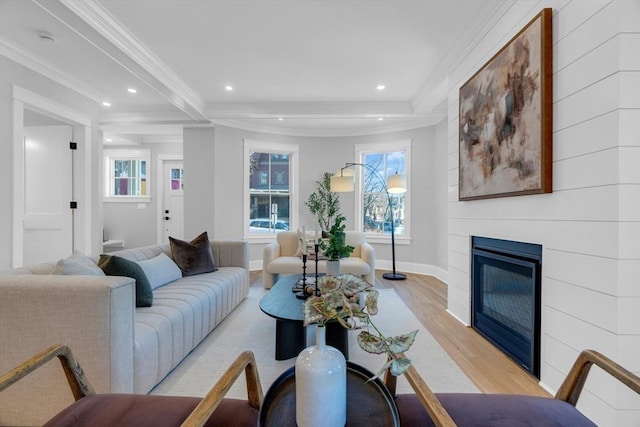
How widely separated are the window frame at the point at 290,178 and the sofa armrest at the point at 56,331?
13.4 feet

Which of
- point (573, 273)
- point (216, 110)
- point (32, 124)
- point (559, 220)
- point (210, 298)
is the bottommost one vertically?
point (210, 298)

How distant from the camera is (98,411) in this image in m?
1.04

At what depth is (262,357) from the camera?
7.41 ft

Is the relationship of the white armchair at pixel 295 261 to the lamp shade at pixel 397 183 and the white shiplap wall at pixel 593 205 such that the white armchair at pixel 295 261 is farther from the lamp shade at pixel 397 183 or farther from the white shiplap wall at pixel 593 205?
the white shiplap wall at pixel 593 205

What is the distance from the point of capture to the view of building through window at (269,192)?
580cm

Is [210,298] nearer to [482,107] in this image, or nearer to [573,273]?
[573,273]

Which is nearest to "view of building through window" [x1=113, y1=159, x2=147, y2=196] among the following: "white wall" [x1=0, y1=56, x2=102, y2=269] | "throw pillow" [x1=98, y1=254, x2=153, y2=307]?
"white wall" [x1=0, y1=56, x2=102, y2=269]

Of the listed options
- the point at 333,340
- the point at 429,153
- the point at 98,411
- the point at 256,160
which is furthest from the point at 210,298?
the point at 429,153

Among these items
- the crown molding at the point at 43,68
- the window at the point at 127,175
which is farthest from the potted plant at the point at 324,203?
the window at the point at 127,175

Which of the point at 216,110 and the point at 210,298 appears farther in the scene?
the point at 216,110

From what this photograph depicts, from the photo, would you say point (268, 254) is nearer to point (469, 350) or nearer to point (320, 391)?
point (469, 350)

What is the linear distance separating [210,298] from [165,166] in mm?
5230

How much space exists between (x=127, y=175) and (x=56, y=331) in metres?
6.42

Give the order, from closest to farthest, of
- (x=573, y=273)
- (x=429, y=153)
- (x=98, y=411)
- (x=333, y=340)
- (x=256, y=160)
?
1. (x=98, y=411)
2. (x=573, y=273)
3. (x=333, y=340)
4. (x=429, y=153)
5. (x=256, y=160)
